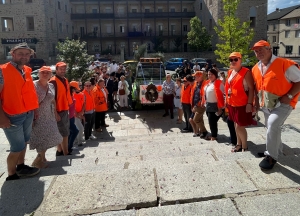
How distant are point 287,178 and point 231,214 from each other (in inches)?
39.1

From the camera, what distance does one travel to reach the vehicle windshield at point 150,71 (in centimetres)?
1125

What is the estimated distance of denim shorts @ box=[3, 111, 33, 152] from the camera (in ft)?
10.6

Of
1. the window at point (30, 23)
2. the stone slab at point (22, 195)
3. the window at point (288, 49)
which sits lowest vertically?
the stone slab at point (22, 195)

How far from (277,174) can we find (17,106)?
323cm

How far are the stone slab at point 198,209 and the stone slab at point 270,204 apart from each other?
103 mm

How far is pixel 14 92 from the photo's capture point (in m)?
3.21

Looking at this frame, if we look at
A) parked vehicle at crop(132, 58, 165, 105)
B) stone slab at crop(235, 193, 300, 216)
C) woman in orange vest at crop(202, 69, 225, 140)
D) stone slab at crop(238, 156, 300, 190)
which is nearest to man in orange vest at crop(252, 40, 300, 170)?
stone slab at crop(238, 156, 300, 190)

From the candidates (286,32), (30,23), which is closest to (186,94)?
(30,23)

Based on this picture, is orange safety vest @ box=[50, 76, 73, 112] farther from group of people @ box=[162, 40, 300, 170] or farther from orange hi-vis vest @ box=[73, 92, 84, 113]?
group of people @ box=[162, 40, 300, 170]

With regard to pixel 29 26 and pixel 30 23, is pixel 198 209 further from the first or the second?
pixel 30 23

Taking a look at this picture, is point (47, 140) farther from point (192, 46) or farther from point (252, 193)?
point (192, 46)

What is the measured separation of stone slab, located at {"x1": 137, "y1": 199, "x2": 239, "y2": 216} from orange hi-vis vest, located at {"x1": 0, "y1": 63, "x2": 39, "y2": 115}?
2027 millimetres

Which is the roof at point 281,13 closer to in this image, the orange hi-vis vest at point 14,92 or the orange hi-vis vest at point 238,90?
the orange hi-vis vest at point 238,90

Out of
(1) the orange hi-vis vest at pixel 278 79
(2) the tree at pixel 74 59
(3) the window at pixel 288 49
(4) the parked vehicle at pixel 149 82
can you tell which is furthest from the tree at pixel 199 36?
(1) the orange hi-vis vest at pixel 278 79
